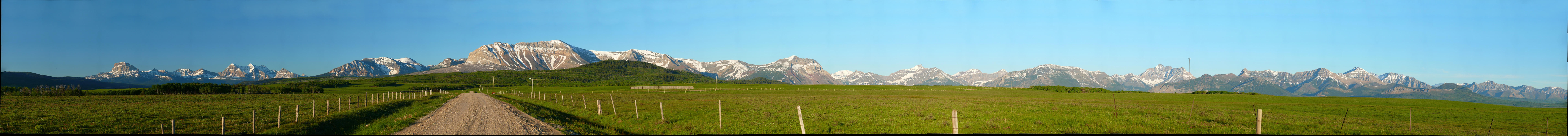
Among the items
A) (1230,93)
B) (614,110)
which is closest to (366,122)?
(614,110)

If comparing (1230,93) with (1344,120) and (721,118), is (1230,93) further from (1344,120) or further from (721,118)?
(721,118)

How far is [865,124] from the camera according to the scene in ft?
65.6

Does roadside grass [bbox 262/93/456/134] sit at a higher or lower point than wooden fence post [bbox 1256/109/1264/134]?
lower

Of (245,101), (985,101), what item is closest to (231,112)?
(245,101)

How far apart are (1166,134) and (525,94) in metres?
90.6

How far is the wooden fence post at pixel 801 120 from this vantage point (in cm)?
1362

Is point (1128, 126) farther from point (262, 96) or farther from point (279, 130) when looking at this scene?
point (262, 96)

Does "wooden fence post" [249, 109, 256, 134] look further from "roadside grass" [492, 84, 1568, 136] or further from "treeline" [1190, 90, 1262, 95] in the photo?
"treeline" [1190, 90, 1262, 95]

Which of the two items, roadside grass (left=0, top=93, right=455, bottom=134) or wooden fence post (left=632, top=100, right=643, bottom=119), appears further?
wooden fence post (left=632, top=100, right=643, bottom=119)

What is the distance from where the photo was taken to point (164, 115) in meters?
29.0

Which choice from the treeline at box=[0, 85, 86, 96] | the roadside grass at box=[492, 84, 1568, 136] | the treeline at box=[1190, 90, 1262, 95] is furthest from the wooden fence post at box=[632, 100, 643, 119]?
the treeline at box=[1190, 90, 1262, 95]

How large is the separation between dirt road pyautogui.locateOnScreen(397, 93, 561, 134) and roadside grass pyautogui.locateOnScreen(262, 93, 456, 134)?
0.57 metres

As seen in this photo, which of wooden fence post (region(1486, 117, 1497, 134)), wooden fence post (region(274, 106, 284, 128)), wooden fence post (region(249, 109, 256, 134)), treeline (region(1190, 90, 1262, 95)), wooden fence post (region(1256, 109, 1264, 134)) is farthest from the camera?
treeline (region(1190, 90, 1262, 95))

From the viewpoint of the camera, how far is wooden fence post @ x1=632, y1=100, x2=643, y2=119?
2472cm
